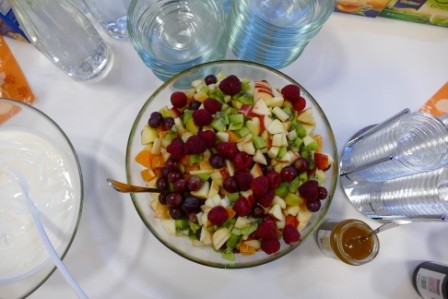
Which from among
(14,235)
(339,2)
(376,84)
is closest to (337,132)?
(376,84)

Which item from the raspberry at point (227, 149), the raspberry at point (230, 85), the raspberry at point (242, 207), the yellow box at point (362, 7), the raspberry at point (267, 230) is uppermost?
the yellow box at point (362, 7)

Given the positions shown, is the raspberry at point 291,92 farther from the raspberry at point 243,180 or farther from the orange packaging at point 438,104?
the orange packaging at point 438,104

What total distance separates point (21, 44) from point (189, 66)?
1.47ft

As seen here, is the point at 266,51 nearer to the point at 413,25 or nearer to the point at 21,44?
the point at 413,25

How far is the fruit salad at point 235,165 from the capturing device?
2.15 feet

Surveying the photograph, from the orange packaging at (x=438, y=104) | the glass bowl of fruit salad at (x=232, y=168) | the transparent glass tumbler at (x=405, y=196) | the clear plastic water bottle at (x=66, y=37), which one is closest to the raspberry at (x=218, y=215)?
the glass bowl of fruit salad at (x=232, y=168)

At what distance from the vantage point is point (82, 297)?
63cm

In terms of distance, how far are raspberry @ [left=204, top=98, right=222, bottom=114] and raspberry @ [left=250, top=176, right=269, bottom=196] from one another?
16cm

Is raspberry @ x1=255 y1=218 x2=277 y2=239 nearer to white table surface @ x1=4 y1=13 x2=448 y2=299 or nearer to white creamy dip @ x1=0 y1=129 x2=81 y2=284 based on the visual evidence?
white table surface @ x1=4 y1=13 x2=448 y2=299

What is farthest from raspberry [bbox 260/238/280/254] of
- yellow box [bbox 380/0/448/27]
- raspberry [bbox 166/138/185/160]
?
yellow box [bbox 380/0/448/27]

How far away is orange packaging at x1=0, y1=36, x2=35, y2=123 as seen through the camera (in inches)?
33.6

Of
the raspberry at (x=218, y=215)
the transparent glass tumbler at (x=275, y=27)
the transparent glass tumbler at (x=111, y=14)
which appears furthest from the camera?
the transparent glass tumbler at (x=111, y=14)

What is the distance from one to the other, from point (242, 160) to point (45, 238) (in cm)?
40

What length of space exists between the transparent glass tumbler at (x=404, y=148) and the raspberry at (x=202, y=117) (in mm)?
329
